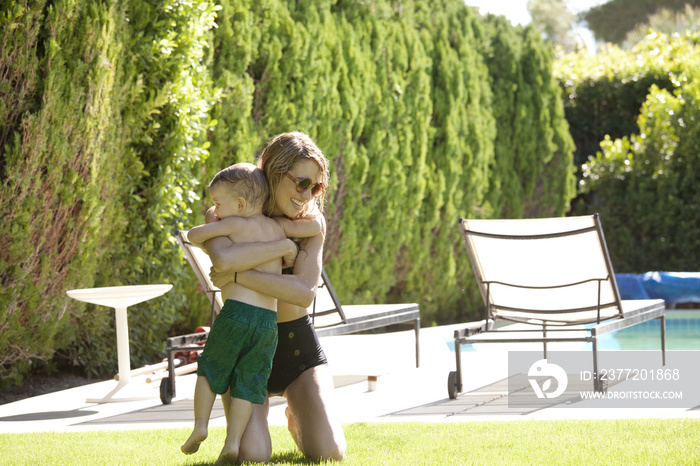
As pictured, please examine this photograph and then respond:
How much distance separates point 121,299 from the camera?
5.21 metres

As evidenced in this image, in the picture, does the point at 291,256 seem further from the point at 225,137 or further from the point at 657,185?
the point at 657,185

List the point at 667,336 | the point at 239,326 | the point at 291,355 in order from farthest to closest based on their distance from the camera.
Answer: the point at 667,336 → the point at 291,355 → the point at 239,326

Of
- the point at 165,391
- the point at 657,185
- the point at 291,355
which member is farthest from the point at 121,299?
the point at 657,185

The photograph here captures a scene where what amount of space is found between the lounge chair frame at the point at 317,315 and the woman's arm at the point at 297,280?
4.61 ft

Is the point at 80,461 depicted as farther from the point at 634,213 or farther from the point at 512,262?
the point at 634,213

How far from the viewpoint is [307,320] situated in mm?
3652

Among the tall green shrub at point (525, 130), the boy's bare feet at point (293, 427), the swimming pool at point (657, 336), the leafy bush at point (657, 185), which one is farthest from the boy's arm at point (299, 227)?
the leafy bush at point (657, 185)

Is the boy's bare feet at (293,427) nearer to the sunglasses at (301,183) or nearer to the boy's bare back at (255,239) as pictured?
the boy's bare back at (255,239)

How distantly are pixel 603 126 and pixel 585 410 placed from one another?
11.5m

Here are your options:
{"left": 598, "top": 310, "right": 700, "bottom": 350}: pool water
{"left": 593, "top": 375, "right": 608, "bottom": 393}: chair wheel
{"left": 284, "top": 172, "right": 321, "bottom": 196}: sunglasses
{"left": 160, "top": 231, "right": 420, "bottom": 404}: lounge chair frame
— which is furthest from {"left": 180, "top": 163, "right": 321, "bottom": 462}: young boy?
{"left": 598, "top": 310, "right": 700, "bottom": 350}: pool water

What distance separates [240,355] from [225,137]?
4.36 metres

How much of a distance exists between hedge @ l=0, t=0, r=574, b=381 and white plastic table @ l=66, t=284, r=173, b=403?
0.56 metres

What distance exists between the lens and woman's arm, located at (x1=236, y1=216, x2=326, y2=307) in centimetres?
330

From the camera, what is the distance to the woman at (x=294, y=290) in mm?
3297
